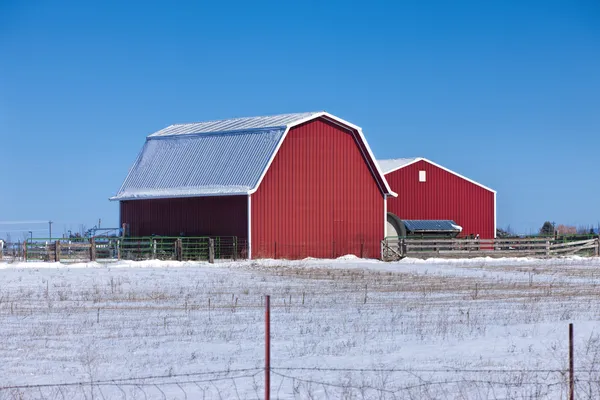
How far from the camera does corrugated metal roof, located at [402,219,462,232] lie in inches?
2029

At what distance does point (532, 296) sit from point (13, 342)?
11.7 m

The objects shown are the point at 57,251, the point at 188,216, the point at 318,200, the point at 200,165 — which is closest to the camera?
the point at 57,251

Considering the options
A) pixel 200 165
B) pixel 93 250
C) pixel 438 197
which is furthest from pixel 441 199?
pixel 93 250

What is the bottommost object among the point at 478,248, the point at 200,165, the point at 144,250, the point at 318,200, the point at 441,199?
the point at 478,248

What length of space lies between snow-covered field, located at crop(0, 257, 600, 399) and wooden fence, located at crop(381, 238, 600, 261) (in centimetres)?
1920

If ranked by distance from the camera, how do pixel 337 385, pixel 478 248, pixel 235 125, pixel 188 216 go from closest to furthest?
pixel 337 385 < pixel 188 216 < pixel 235 125 < pixel 478 248

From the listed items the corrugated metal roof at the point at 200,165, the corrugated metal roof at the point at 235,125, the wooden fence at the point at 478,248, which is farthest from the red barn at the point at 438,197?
the corrugated metal roof at the point at 200,165

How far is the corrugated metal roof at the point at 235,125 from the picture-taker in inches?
1770

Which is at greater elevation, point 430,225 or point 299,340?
point 430,225

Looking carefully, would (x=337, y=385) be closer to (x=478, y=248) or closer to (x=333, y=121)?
(x=333, y=121)

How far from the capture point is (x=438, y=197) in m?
54.3

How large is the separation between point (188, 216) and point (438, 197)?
15890 mm

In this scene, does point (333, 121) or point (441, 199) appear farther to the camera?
point (441, 199)

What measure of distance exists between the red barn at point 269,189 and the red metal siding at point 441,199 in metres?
6.65
